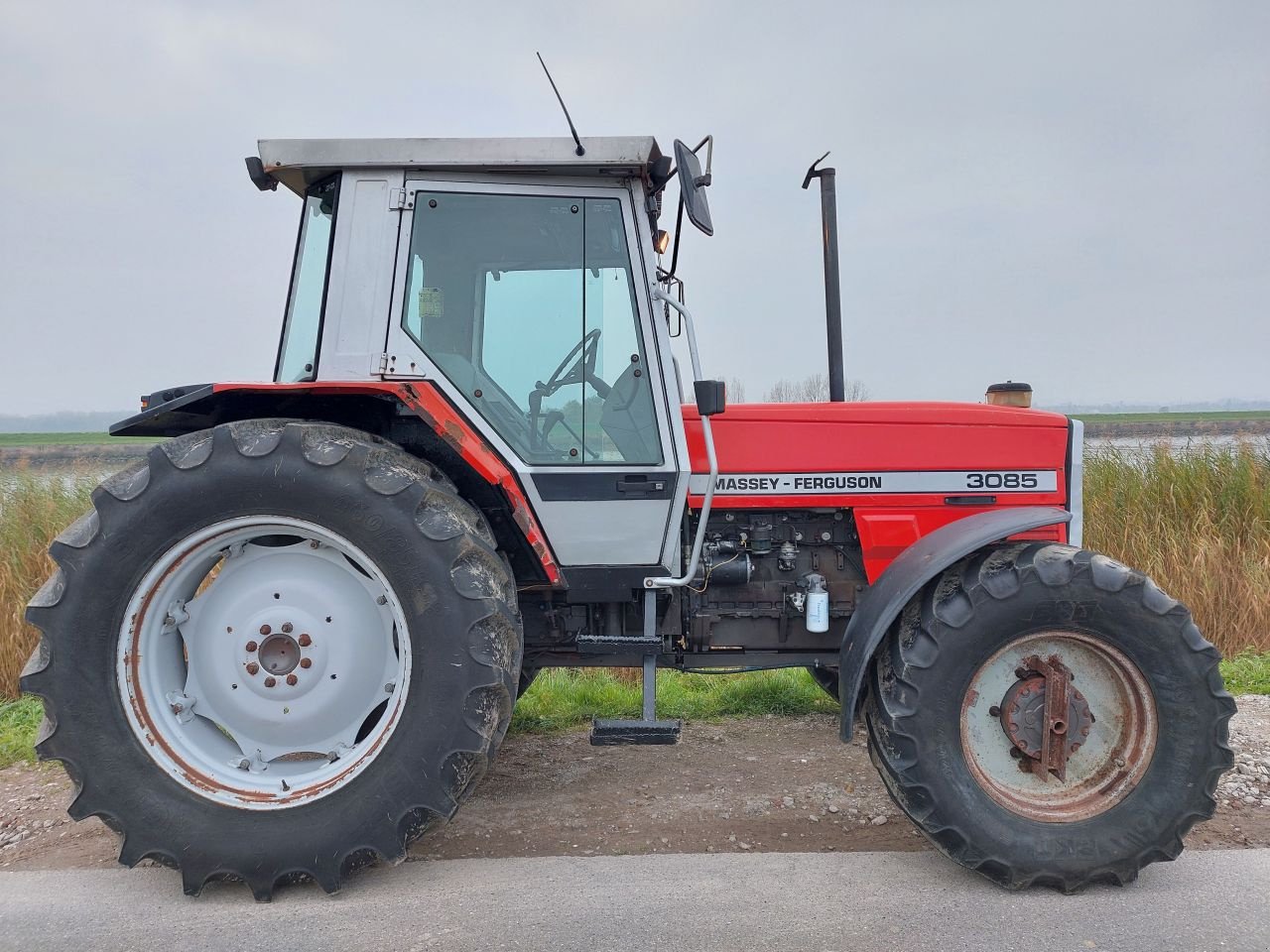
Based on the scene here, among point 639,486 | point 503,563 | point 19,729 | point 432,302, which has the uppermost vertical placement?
point 432,302

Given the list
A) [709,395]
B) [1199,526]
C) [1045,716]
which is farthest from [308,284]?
[1199,526]

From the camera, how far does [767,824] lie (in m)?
3.50

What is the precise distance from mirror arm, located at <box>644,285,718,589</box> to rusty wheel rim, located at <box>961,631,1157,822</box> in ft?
3.34

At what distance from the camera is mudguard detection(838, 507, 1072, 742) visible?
9.58 ft

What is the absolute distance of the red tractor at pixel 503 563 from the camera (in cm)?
280

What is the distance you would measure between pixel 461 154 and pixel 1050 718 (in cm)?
275

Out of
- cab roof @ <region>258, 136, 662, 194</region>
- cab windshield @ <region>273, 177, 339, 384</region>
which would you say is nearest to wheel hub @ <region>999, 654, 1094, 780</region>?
cab roof @ <region>258, 136, 662, 194</region>

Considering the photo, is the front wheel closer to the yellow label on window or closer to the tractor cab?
the tractor cab

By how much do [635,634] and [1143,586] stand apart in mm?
1774

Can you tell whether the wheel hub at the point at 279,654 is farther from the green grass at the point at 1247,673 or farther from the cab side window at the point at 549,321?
the green grass at the point at 1247,673

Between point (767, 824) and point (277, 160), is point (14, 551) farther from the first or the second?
point (767, 824)

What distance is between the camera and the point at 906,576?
3000 mm

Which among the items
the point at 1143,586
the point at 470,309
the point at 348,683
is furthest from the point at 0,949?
the point at 1143,586

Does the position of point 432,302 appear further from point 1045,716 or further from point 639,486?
point 1045,716
